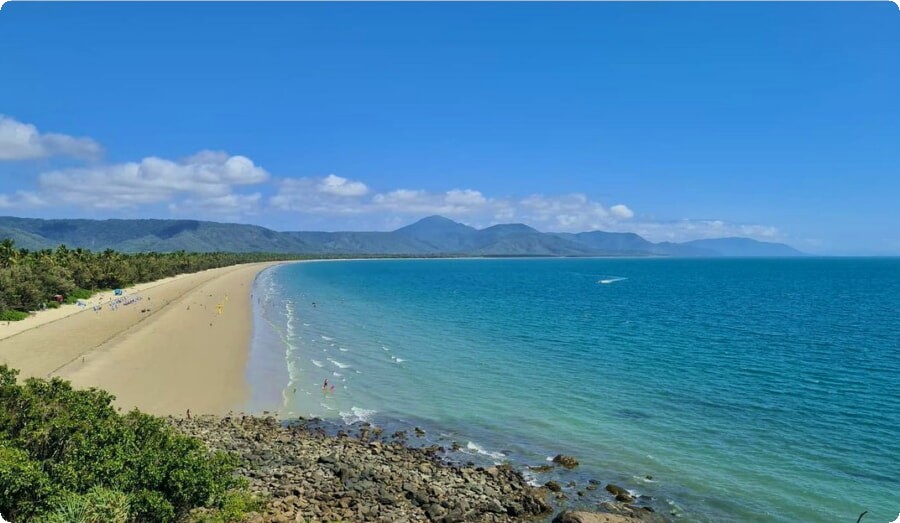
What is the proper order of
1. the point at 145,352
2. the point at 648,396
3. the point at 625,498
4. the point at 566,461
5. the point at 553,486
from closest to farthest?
the point at 625,498 → the point at 553,486 → the point at 566,461 → the point at 648,396 → the point at 145,352

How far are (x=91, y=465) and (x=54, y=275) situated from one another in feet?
212

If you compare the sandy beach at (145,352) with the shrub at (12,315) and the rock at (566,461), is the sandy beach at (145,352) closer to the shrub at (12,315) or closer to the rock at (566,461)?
the shrub at (12,315)

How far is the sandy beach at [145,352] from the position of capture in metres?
30.1

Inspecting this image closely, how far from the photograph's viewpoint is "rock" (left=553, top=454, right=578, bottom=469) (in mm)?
21578

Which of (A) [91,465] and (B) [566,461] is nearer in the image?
(A) [91,465]

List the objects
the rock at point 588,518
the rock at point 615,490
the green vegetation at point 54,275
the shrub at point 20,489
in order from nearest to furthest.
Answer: the shrub at point 20,489, the rock at point 588,518, the rock at point 615,490, the green vegetation at point 54,275

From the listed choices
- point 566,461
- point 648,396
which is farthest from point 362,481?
point 648,396

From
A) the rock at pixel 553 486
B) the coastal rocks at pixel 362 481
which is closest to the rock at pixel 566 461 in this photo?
the rock at pixel 553 486

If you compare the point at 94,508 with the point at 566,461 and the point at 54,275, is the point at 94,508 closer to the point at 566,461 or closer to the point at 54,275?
the point at 566,461

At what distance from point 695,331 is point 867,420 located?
2935 centimetres

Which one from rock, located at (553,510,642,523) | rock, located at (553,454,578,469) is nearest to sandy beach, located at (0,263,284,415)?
rock, located at (553,454,578,469)

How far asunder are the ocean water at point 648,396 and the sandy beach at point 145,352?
2265mm

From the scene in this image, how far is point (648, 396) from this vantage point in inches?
1224

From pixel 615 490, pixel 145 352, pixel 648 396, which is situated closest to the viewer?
pixel 615 490
